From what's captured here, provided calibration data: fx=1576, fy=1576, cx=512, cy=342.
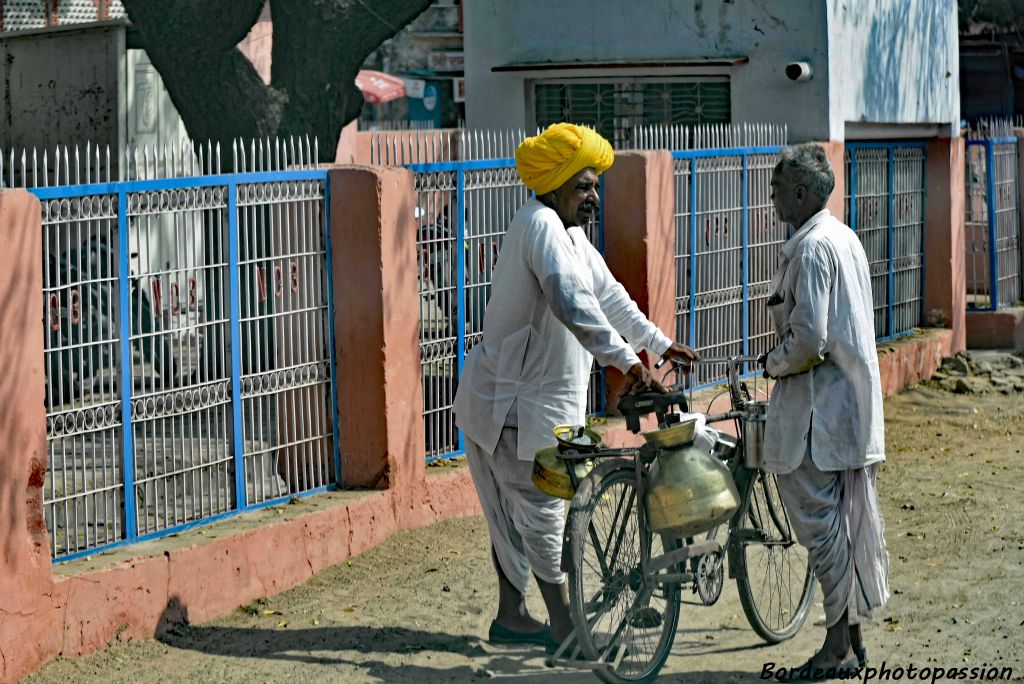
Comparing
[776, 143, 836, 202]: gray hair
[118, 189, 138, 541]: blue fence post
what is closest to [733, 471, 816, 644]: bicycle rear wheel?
[776, 143, 836, 202]: gray hair

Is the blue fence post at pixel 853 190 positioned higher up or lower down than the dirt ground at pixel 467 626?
higher up

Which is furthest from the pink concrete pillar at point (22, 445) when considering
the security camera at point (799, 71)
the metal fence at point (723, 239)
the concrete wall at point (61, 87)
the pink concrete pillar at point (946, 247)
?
the pink concrete pillar at point (946, 247)

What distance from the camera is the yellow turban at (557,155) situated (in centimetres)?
587

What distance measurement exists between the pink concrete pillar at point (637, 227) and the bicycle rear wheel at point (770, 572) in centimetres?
369

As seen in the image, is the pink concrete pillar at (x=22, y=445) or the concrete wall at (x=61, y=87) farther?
the concrete wall at (x=61, y=87)

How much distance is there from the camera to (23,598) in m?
5.79

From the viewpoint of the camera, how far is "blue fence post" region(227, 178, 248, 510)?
23.3ft

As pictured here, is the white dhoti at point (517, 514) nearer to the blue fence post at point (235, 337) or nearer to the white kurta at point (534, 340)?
the white kurta at point (534, 340)

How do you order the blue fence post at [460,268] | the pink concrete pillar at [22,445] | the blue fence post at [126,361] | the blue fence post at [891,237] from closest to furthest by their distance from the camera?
the pink concrete pillar at [22,445] < the blue fence post at [126,361] < the blue fence post at [460,268] < the blue fence post at [891,237]

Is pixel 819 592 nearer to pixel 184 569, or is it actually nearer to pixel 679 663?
pixel 679 663

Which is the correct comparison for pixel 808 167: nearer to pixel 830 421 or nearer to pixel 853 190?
pixel 830 421

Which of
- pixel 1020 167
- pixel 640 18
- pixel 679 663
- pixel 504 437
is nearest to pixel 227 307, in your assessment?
pixel 504 437

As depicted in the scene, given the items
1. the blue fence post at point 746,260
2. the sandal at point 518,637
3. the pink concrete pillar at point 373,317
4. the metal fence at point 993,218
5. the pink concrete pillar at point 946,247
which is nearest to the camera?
the sandal at point 518,637

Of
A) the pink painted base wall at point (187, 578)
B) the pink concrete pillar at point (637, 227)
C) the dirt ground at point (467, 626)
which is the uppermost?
the pink concrete pillar at point (637, 227)
